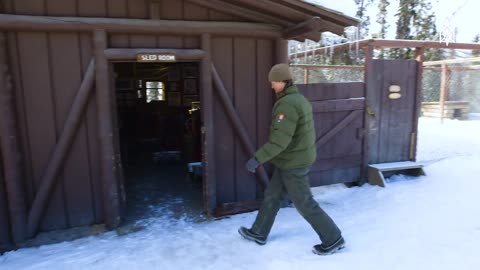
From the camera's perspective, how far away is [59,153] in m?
3.64

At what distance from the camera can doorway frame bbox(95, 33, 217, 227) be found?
3.69 m

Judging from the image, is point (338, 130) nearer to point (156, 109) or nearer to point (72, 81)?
point (72, 81)

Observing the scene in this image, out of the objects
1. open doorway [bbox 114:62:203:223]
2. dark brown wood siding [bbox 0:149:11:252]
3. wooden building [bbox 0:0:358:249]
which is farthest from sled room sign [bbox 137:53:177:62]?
open doorway [bbox 114:62:203:223]

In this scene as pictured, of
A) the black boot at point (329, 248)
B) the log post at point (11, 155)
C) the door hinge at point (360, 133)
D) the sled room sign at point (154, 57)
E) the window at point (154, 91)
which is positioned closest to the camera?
the black boot at point (329, 248)

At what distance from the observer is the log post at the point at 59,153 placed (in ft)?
11.9

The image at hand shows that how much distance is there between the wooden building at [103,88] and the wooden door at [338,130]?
0.90 m

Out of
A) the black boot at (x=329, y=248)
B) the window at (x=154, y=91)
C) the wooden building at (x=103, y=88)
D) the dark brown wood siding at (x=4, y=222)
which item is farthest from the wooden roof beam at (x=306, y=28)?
the window at (x=154, y=91)

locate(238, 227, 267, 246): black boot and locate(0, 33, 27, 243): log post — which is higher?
locate(0, 33, 27, 243): log post

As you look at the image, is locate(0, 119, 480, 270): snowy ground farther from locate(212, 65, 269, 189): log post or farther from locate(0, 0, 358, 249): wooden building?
locate(212, 65, 269, 189): log post

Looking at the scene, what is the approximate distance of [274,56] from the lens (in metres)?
4.43

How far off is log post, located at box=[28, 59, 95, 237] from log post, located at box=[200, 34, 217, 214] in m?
1.21

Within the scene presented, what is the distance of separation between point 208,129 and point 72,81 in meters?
1.55

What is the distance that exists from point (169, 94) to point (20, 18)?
646 centimetres

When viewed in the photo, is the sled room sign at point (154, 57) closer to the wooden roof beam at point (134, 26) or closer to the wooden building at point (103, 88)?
the wooden building at point (103, 88)
